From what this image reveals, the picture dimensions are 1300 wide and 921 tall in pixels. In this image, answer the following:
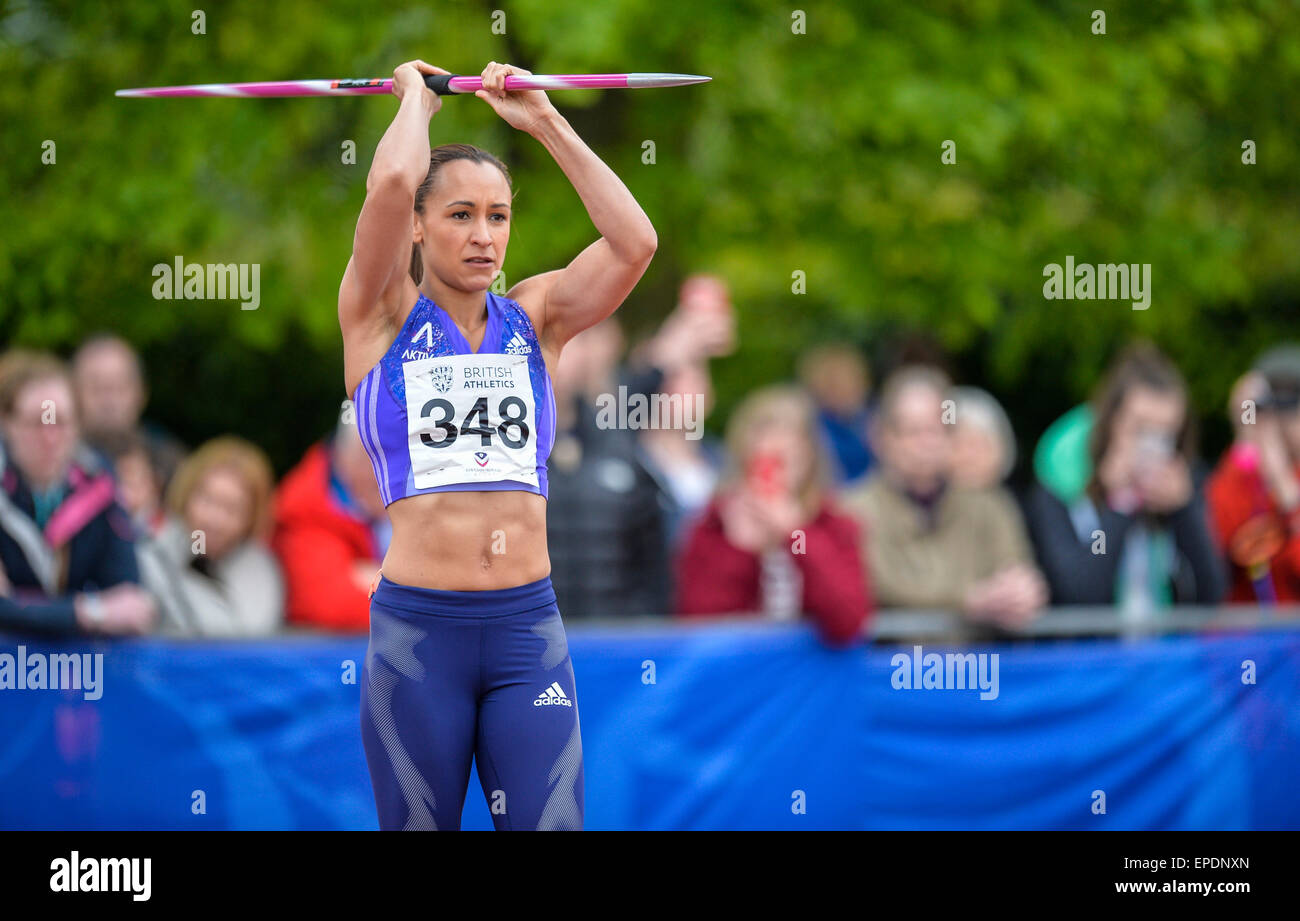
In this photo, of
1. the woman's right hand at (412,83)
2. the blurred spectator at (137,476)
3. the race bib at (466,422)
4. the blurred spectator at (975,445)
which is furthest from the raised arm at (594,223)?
the blurred spectator at (975,445)

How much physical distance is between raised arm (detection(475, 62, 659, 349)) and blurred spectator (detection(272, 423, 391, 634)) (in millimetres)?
2245

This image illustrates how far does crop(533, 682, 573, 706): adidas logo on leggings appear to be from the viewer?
4.12 m

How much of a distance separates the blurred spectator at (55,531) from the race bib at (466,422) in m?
2.42

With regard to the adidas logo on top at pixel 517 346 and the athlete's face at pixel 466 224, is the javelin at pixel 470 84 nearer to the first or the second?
the athlete's face at pixel 466 224

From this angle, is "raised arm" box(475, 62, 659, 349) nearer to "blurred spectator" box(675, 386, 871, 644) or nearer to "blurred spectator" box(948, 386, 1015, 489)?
"blurred spectator" box(675, 386, 871, 644)

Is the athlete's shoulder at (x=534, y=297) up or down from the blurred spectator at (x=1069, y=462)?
up

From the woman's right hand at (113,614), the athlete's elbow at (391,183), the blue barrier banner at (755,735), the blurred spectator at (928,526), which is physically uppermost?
the athlete's elbow at (391,183)

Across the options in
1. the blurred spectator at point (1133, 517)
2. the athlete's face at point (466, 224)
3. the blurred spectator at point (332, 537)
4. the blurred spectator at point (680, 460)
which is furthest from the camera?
the blurred spectator at point (680, 460)

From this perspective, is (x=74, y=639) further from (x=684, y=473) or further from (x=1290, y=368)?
(x=1290, y=368)

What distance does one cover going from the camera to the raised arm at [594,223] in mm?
4078

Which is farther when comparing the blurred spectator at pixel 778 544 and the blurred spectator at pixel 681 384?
the blurred spectator at pixel 681 384

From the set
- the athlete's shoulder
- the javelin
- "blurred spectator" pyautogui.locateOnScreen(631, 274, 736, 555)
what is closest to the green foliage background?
"blurred spectator" pyautogui.locateOnScreen(631, 274, 736, 555)

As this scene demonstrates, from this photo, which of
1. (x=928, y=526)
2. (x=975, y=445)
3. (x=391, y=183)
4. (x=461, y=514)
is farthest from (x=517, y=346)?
(x=975, y=445)

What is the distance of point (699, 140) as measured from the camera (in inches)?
410
